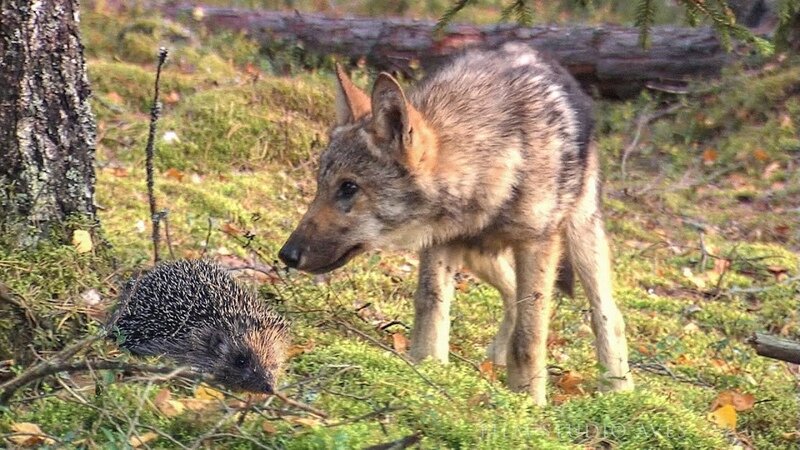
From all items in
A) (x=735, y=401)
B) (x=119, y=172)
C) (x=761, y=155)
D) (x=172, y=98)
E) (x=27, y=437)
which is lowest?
(x=761, y=155)

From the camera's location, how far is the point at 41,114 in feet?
15.2

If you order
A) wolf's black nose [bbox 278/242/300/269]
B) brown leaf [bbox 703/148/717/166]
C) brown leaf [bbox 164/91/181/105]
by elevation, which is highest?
wolf's black nose [bbox 278/242/300/269]

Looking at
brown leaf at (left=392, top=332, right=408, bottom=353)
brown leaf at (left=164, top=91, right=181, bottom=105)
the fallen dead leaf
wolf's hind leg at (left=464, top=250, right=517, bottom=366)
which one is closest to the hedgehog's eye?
brown leaf at (left=392, top=332, right=408, bottom=353)

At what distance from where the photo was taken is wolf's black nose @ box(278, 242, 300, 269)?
4.74 metres

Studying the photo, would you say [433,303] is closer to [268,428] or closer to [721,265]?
[268,428]

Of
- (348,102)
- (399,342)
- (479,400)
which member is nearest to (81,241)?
(348,102)

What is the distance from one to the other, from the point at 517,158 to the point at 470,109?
0.37 metres

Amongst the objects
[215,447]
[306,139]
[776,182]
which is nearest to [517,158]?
[215,447]

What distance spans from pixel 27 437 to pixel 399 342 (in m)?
2.59

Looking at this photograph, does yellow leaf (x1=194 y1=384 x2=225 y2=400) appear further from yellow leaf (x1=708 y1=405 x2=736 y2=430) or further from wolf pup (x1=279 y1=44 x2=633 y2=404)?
yellow leaf (x1=708 y1=405 x2=736 y2=430)

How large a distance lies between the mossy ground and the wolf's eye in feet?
2.47

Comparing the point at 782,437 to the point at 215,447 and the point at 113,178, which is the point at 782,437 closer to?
the point at 215,447

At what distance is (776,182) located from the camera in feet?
35.2

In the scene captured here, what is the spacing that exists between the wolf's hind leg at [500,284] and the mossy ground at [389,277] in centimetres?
15
